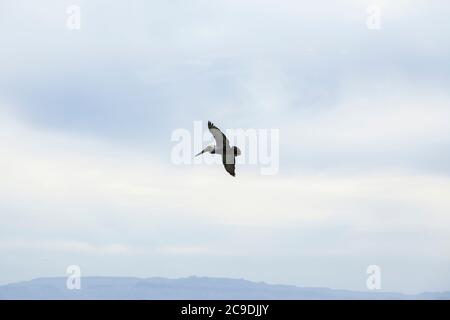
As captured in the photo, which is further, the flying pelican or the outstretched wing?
the flying pelican

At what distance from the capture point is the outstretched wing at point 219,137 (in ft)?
309

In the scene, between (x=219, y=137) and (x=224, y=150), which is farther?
(x=224, y=150)

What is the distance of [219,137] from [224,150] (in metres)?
1.67

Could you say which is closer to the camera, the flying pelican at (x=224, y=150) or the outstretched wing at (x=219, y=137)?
the outstretched wing at (x=219, y=137)

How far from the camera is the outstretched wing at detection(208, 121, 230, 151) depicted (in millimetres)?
94312

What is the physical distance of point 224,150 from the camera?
95875 mm

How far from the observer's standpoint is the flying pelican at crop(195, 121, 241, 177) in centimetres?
9450

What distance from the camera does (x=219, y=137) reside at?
94750mm

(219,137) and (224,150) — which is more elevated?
(219,137)
